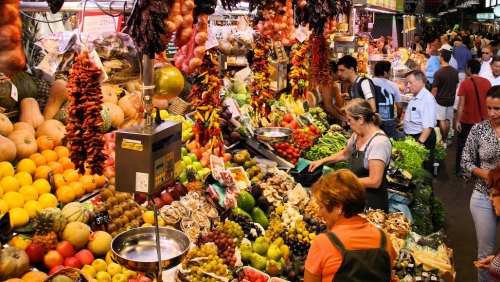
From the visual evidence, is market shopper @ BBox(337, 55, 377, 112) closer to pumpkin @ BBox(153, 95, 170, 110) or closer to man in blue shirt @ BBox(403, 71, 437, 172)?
man in blue shirt @ BBox(403, 71, 437, 172)

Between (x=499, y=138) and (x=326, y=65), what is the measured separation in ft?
11.1

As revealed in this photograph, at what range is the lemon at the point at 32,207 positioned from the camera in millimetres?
3277

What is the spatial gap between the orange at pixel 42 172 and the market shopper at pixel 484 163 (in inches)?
150

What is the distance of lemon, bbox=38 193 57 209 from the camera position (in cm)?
342

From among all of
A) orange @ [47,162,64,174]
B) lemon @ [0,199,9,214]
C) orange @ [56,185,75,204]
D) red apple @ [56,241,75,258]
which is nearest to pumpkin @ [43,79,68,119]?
orange @ [47,162,64,174]

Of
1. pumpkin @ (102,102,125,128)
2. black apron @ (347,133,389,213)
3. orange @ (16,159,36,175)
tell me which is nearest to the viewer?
orange @ (16,159,36,175)

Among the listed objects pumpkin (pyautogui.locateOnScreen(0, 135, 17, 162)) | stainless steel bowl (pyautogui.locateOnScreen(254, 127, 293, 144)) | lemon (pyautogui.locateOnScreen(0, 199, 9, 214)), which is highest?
pumpkin (pyautogui.locateOnScreen(0, 135, 17, 162))

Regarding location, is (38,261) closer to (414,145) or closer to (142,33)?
(142,33)

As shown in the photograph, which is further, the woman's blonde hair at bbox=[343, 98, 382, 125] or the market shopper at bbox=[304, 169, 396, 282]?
the woman's blonde hair at bbox=[343, 98, 382, 125]

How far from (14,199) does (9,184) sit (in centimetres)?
15

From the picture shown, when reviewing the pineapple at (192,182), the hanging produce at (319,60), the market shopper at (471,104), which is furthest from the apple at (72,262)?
the market shopper at (471,104)

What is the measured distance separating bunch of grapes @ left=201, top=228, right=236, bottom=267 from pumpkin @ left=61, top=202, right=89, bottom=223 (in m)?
0.91

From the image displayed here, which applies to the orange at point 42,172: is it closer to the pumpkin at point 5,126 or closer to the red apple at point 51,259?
the pumpkin at point 5,126

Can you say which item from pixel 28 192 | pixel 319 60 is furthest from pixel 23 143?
pixel 319 60
